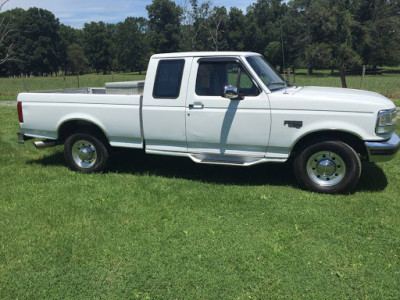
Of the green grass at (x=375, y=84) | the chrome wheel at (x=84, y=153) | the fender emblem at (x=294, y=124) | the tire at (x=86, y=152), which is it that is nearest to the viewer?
the fender emblem at (x=294, y=124)

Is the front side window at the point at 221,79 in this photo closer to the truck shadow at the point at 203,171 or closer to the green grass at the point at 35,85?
the truck shadow at the point at 203,171

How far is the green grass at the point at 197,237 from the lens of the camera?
3197 millimetres

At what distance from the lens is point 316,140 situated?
494cm

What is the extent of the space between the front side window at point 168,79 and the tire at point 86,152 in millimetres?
1451

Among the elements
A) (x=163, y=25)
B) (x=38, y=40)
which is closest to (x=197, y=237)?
(x=163, y=25)

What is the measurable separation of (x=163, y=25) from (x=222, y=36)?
18070 mm

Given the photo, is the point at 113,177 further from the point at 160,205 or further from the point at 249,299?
the point at 249,299

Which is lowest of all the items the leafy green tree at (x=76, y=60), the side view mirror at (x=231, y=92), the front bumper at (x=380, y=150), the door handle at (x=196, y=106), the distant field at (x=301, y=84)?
the front bumper at (x=380, y=150)

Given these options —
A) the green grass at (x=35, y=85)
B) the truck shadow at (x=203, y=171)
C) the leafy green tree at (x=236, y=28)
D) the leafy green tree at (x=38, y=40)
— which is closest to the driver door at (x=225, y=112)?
the truck shadow at (x=203, y=171)

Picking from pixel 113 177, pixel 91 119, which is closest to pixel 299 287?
pixel 113 177

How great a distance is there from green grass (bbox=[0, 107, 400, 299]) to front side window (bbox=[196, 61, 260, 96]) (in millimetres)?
1485

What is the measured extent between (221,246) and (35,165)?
4774 mm

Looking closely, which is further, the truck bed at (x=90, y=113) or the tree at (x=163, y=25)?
the tree at (x=163, y=25)

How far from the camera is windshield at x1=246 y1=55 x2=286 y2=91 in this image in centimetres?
515
